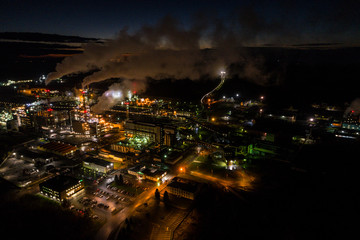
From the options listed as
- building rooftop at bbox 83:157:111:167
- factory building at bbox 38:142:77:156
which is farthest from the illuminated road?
factory building at bbox 38:142:77:156

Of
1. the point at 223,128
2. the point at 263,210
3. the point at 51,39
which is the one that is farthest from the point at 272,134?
the point at 51,39

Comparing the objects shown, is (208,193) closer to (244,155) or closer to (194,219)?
(194,219)

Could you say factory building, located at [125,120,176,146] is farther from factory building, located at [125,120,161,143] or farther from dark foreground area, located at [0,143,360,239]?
dark foreground area, located at [0,143,360,239]

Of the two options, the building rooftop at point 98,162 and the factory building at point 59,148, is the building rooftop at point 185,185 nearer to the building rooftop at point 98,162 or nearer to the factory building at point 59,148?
the building rooftop at point 98,162

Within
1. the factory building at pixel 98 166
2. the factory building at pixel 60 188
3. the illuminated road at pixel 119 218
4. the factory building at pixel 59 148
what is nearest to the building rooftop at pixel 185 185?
the illuminated road at pixel 119 218

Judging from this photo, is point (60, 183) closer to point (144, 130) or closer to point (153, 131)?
point (144, 130)

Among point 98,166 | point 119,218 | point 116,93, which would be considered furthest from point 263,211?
point 116,93
